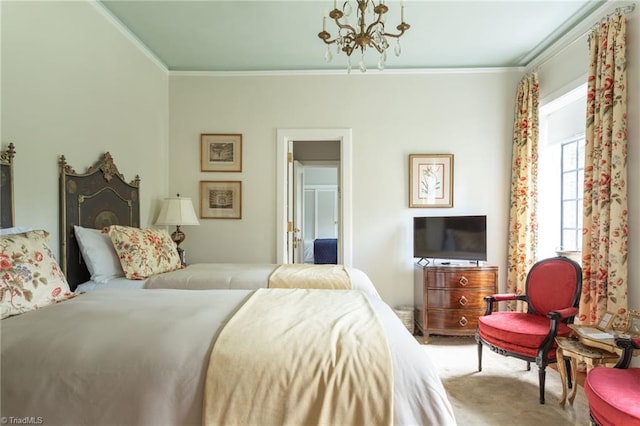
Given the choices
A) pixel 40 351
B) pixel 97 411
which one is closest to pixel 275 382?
pixel 97 411

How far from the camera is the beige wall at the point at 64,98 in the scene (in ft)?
6.17

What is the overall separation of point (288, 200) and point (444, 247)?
179 centimetres

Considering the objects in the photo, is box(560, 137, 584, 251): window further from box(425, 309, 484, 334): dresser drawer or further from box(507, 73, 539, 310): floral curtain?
box(425, 309, 484, 334): dresser drawer

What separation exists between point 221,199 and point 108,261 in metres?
1.54

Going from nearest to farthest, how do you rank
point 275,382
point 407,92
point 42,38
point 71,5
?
point 275,382, point 42,38, point 71,5, point 407,92

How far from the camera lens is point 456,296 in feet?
10.2

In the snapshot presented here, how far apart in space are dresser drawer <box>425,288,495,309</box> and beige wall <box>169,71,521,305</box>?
1.73 ft

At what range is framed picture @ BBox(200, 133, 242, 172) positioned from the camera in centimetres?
367

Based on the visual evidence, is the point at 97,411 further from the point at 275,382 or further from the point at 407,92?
the point at 407,92

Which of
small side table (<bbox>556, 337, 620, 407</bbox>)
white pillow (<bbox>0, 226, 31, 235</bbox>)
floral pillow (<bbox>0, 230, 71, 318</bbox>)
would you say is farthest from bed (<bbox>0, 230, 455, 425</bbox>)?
small side table (<bbox>556, 337, 620, 407</bbox>)

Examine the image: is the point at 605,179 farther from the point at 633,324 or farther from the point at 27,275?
the point at 27,275

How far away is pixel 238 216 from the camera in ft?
12.1

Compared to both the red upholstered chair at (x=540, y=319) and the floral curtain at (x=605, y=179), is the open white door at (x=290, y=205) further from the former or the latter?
the floral curtain at (x=605, y=179)

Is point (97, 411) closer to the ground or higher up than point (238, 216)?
closer to the ground
